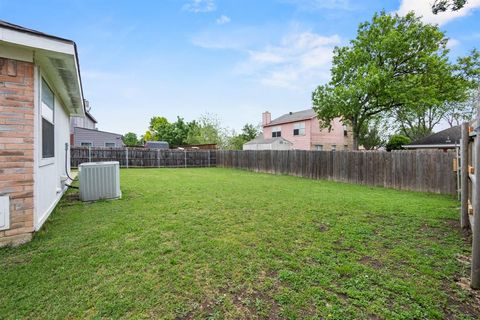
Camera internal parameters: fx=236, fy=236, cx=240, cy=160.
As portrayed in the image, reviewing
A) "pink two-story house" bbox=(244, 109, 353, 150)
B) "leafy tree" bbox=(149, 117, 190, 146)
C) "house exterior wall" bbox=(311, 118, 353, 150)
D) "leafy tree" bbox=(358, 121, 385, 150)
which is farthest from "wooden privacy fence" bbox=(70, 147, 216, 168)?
"leafy tree" bbox=(149, 117, 190, 146)

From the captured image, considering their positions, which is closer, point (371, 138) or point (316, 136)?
point (316, 136)

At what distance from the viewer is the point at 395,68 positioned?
14.9 meters

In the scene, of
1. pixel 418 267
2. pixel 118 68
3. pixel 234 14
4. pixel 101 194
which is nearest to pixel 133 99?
pixel 118 68

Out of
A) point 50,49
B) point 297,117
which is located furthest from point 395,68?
point 50,49

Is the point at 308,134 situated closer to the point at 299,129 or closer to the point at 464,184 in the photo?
the point at 299,129

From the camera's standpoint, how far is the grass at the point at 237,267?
1941mm

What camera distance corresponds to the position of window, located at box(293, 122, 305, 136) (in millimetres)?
22569

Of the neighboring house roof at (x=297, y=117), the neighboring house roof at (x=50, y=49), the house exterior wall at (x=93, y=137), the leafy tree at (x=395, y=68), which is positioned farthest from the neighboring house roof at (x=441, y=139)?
the house exterior wall at (x=93, y=137)

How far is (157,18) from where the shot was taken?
983cm

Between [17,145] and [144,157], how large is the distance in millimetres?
15237

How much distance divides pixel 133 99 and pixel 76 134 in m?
13.0

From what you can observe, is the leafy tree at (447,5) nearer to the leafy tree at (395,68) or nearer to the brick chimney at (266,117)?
the leafy tree at (395,68)

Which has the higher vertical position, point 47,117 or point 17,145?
point 47,117

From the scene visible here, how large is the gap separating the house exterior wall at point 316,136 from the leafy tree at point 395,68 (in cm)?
598
